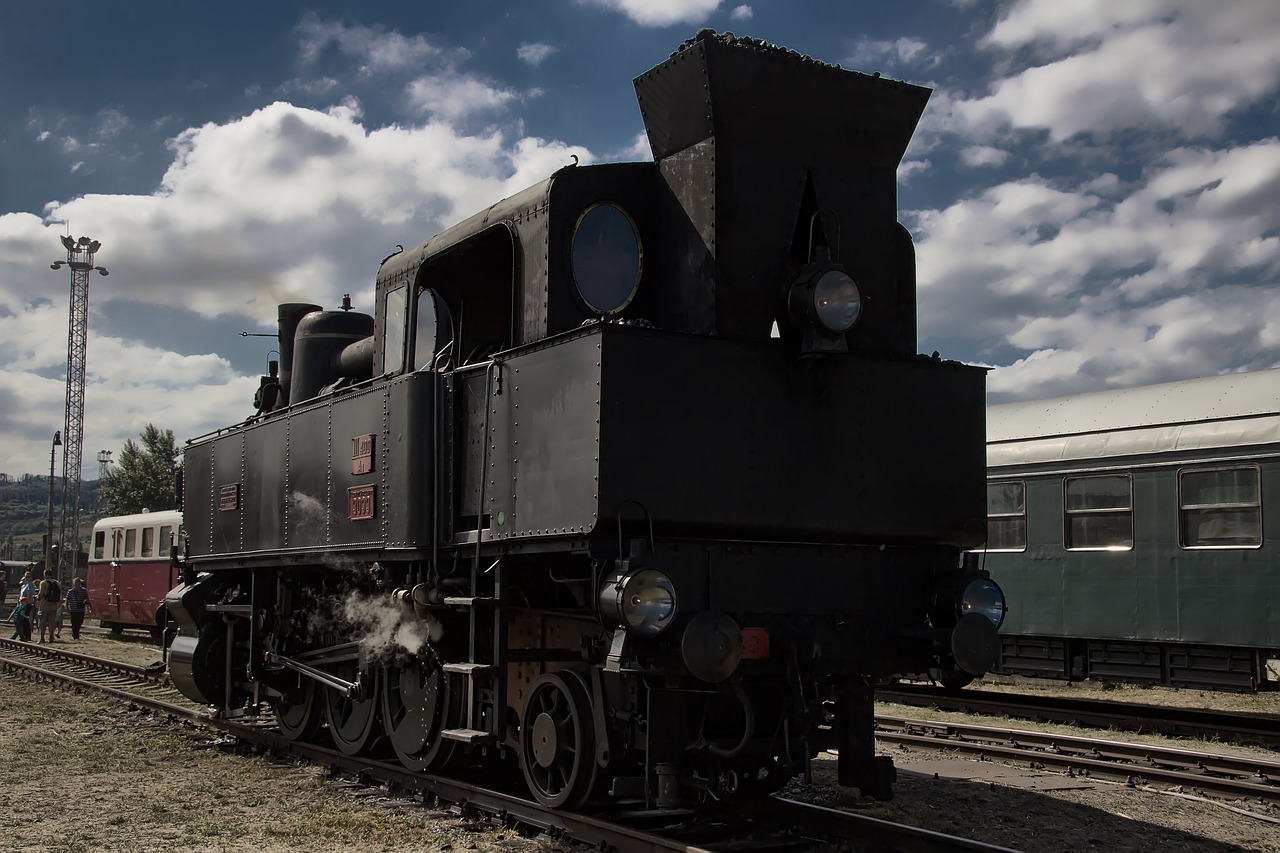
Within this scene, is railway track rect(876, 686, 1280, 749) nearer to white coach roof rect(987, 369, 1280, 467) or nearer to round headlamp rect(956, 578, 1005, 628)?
white coach roof rect(987, 369, 1280, 467)

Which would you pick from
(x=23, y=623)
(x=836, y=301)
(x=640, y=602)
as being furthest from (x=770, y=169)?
(x=23, y=623)

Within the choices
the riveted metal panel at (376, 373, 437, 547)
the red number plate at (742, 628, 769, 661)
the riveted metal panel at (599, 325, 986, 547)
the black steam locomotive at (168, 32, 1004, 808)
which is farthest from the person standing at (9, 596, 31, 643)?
the red number plate at (742, 628, 769, 661)

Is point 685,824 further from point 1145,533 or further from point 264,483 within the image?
point 1145,533

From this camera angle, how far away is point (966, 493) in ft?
24.3

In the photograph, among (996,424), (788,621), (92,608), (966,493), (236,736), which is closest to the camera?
(788,621)

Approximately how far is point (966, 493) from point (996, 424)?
9197mm

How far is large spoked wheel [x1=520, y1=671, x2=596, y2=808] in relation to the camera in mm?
6852

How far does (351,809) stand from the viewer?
25.9 feet

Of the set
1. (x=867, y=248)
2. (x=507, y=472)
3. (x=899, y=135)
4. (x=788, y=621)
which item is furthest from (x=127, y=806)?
(x=899, y=135)

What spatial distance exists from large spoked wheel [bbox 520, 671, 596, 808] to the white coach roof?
339 inches

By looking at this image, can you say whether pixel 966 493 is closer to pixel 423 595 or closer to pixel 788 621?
pixel 788 621

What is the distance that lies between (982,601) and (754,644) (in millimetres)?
1477

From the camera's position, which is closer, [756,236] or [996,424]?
[756,236]

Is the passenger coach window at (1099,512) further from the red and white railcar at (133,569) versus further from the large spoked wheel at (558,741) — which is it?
the red and white railcar at (133,569)
